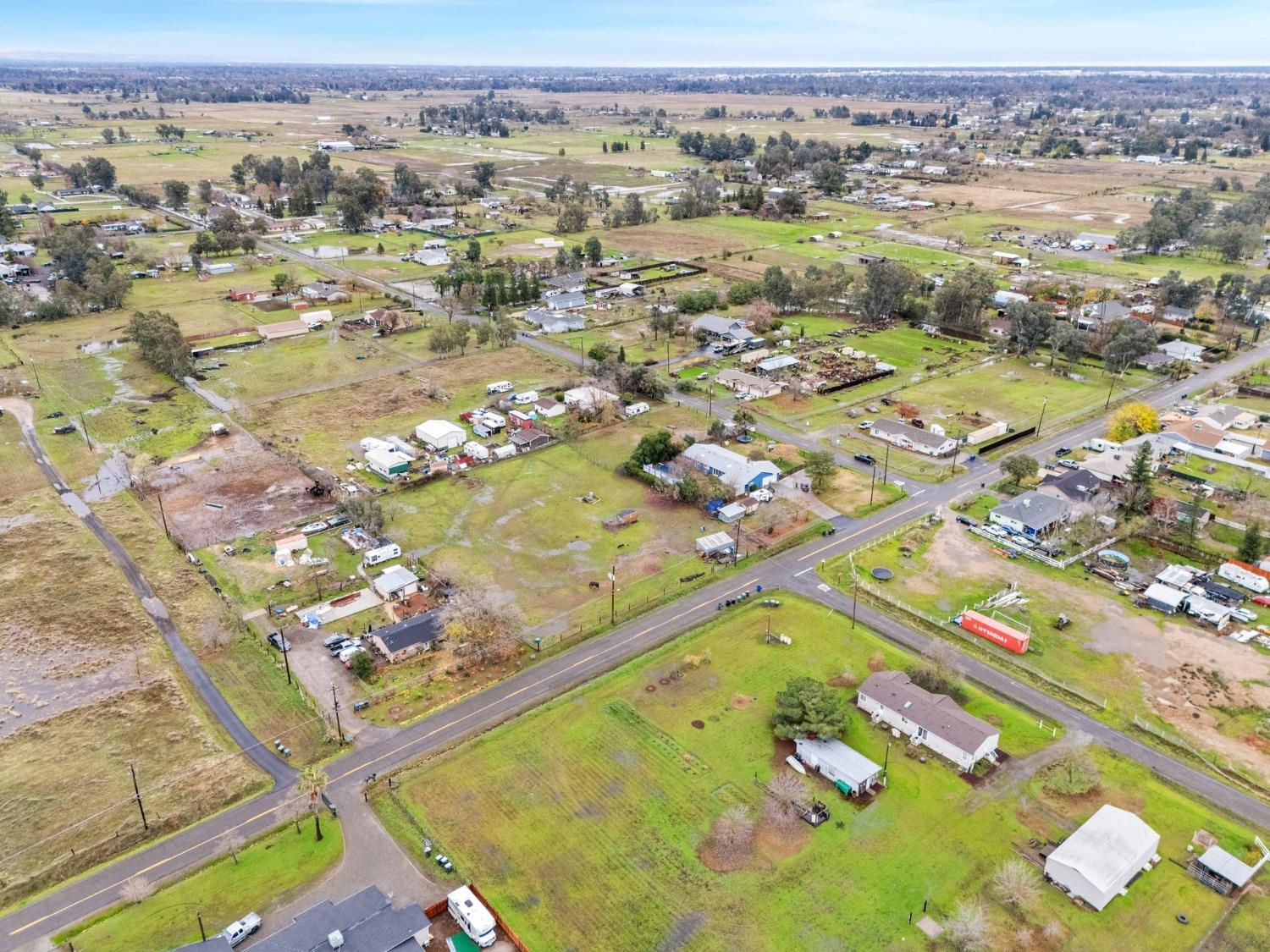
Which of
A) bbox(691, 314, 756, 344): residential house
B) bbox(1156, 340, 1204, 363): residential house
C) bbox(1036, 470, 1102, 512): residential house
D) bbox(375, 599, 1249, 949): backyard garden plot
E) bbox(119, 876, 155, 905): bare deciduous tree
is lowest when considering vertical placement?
bbox(375, 599, 1249, 949): backyard garden plot

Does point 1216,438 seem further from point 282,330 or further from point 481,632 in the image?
point 282,330

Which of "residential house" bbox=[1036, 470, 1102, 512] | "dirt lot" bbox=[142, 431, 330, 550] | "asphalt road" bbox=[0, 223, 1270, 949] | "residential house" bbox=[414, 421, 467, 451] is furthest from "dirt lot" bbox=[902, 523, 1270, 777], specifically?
"dirt lot" bbox=[142, 431, 330, 550]

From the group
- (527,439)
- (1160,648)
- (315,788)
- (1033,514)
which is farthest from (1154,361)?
(315,788)

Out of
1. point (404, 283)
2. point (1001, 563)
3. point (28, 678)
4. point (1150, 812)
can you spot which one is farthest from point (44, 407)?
point (1150, 812)

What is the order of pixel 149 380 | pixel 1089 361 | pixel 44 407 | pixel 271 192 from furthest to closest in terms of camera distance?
pixel 271 192 → pixel 1089 361 → pixel 149 380 → pixel 44 407

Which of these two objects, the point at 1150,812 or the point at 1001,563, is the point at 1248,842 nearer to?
the point at 1150,812

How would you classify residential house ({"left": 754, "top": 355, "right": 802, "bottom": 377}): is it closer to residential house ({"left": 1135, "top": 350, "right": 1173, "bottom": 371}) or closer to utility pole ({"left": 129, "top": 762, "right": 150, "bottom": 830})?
residential house ({"left": 1135, "top": 350, "right": 1173, "bottom": 371})
